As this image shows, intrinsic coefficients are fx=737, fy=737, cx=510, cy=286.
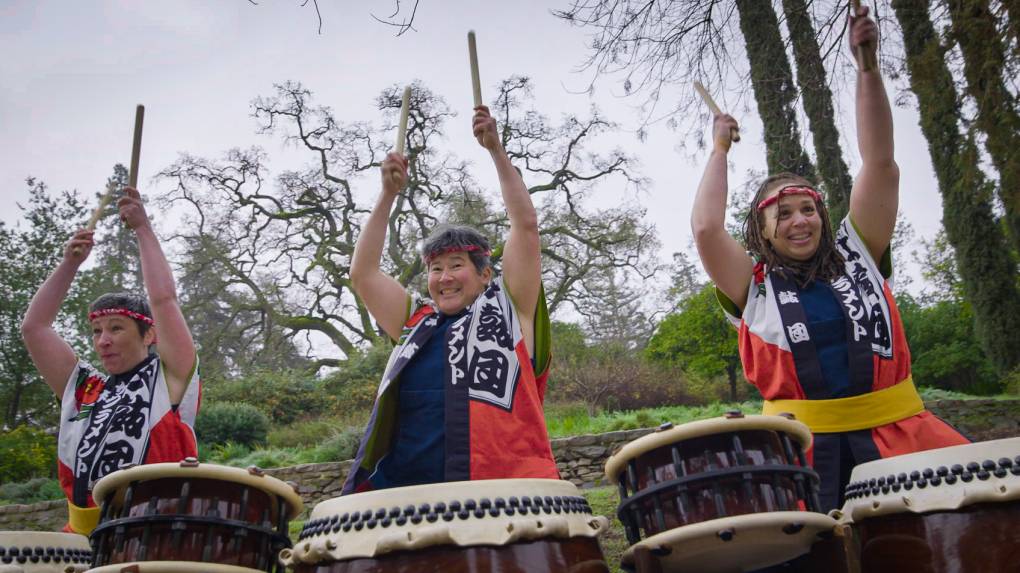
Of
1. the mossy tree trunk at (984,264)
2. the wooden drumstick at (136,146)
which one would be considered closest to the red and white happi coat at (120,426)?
the wooden drumstick at (136,146)

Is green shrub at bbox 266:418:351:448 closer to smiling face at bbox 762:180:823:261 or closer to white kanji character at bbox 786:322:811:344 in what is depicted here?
smiling face at bbox 762:180:823:261

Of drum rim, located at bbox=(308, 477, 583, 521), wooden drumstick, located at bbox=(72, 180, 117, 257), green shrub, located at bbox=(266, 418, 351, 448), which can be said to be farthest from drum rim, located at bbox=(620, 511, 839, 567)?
green shrub, located at bbox=(266, 418, 351, 448)

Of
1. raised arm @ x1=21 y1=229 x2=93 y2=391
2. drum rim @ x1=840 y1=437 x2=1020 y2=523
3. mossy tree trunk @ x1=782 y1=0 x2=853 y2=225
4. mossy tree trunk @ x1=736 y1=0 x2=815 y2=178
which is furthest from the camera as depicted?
mossy tree trunk @ x1=736 y1=0 x2=815 y2=178

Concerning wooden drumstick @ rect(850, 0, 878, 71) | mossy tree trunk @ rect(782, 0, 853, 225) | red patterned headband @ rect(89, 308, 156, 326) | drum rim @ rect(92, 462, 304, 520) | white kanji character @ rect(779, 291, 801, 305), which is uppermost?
mossy tree trunk @ rect(782, 0, 853, 225)

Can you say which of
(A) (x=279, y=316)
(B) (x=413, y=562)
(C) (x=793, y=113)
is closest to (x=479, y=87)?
(B) (x=413, y=562)

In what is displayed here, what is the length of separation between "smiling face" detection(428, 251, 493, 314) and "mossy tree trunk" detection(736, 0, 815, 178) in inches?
153

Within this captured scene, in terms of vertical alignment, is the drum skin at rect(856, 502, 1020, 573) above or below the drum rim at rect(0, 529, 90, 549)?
below

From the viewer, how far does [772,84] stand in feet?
20.8

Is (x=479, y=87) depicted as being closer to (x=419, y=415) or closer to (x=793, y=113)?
(x=419, y=415)

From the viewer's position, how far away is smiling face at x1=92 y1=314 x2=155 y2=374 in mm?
3086

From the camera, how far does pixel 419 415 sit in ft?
8.04

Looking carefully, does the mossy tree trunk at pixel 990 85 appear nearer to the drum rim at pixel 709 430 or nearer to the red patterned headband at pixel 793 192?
the red patterned headband at pixel 793 192

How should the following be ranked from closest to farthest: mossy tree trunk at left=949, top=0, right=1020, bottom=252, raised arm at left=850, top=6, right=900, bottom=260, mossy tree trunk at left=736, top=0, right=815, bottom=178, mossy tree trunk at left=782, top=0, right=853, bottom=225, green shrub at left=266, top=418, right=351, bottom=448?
raised arm at left=850, top=6, right=900, bottom=260
mossy tree trunk at left=949, top=0, right=1020, bottom=252
mossy tree trunk at left=782, top=0, right=853, bottom=225
mossy tree trunk at left=736, top=0, right=815, bottom=178
green shrub at left=266, top=418, right=351, bottom=448

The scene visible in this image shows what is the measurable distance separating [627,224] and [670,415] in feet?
30.8
